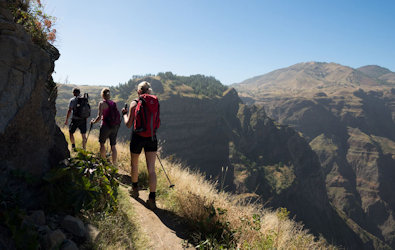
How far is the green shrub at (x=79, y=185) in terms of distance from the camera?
321 cm

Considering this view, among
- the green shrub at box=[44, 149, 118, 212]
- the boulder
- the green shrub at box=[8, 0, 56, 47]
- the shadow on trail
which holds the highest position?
the green shrub at box=[8, 0, 56, 47]

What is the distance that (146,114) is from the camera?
463cm

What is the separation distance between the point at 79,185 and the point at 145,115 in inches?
70.4

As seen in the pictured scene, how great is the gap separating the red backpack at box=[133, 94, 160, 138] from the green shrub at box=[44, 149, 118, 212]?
1.07 meters

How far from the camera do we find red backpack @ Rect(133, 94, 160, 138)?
460cm

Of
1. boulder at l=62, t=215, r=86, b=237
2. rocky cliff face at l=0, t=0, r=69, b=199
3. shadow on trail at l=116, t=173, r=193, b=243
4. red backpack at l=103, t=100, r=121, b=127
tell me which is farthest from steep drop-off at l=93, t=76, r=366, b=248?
boulder at l=62, t=215, r=86, b=237

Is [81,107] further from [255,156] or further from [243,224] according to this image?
[255,156]

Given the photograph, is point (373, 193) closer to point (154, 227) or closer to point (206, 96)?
point (206, 96)

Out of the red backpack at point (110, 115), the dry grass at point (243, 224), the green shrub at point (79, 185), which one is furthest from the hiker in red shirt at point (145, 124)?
the red backpack at point (110, 115)

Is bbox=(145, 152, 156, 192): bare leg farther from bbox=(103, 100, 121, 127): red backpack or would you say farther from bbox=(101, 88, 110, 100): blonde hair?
bbox=(101, 88, 110, 100): blonde hair

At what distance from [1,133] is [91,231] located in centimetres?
166

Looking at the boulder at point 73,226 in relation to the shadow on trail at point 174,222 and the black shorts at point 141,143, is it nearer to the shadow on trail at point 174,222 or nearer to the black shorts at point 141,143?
the shadow on trail at point 174,222

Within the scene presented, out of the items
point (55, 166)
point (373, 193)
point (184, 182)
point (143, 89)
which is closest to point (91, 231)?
point (55, 166)

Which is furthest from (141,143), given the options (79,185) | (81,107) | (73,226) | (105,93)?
(81,107)
